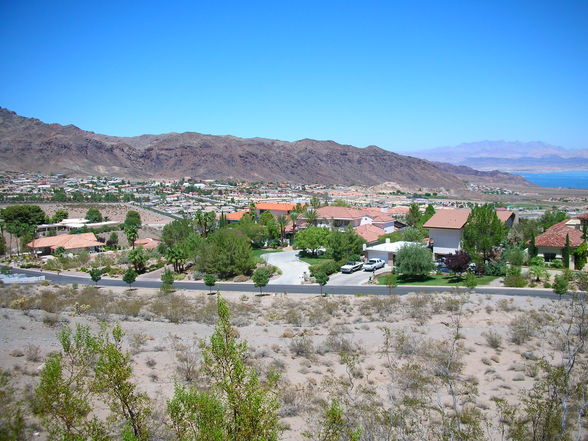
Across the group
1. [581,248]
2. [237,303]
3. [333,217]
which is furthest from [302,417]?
[333,217]

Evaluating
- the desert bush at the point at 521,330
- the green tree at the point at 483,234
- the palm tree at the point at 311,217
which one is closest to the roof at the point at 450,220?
the green tree at the point at 483,234

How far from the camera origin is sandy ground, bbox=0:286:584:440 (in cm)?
1641

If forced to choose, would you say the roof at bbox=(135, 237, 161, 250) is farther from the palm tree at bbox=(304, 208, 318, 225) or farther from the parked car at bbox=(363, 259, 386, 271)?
the parked car at bbox=(363, 259, 386, 271)

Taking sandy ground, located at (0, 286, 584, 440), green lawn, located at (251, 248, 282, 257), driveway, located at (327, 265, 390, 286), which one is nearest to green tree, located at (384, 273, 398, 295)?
driveway, located at (327, 265, 390, 286)

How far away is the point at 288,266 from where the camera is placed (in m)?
48.3

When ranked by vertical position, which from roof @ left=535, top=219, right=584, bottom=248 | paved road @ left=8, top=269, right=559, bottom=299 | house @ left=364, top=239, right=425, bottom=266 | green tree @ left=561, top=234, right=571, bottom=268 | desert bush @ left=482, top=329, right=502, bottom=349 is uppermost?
roof @ left=535, top=219, right=584, bottom=248

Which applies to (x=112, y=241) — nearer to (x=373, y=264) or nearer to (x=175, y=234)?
(x=175, y=234)

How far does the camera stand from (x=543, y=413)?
1330cm

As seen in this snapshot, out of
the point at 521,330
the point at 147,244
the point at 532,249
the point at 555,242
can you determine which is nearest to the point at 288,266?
the point at 532,249

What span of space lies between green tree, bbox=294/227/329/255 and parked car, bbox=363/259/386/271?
25.9 ft

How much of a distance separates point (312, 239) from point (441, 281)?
18.1m

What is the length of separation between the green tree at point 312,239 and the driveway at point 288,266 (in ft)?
6.13

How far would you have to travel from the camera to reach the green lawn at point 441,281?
36.2 meters

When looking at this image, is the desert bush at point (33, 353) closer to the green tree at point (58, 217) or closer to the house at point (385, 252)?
the house at point (385, 252)
